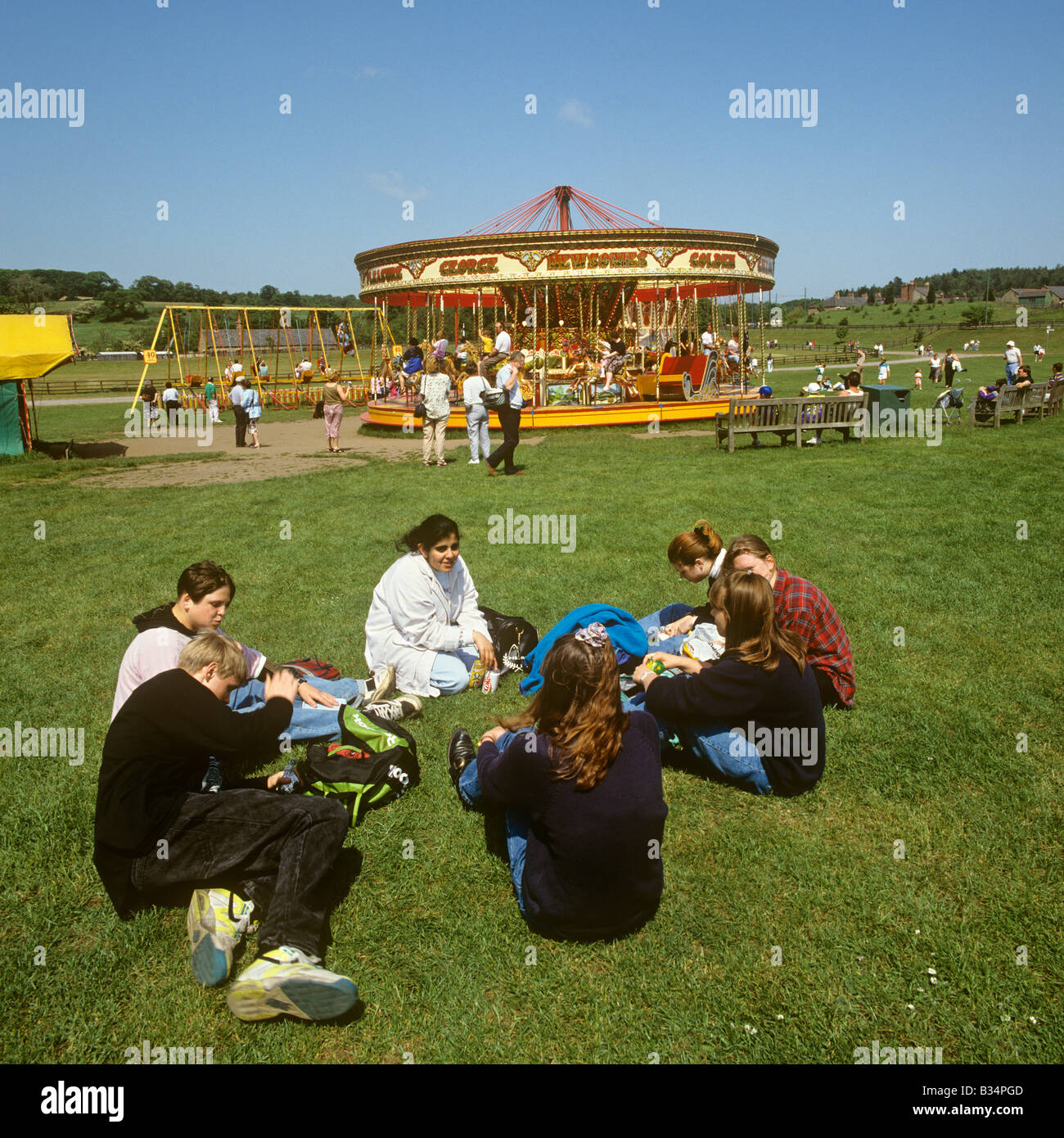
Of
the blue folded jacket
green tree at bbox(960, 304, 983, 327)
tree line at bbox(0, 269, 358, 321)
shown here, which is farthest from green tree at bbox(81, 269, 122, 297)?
the blue folded jacket

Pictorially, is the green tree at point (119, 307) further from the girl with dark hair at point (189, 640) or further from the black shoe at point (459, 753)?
the black shoe at point (459, 753)

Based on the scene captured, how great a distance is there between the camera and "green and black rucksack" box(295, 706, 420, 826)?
4312mm

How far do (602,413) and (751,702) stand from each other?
17.7m

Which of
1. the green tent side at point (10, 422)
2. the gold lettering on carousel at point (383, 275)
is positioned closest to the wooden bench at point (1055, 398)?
the gold lettering on carousel at point (383, 275)

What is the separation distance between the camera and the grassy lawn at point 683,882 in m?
3.01

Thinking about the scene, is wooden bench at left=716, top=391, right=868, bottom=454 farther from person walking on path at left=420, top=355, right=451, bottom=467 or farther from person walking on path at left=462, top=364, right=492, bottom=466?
person walking on path at left=420, top=355, right=451, bottom=467

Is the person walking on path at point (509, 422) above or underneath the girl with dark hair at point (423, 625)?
above

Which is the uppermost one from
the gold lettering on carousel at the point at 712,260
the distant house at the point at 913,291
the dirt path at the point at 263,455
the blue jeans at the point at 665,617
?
the distant house at the point at 913,291

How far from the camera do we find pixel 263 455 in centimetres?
1862

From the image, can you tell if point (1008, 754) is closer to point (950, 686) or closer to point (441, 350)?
point (950, 686)

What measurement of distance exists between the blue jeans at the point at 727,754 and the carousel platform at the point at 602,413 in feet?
55.1

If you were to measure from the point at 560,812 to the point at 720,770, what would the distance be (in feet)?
5.47

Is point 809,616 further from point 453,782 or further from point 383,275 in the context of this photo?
point 383,275

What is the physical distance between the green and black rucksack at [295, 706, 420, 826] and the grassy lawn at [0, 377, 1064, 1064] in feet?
0.37
